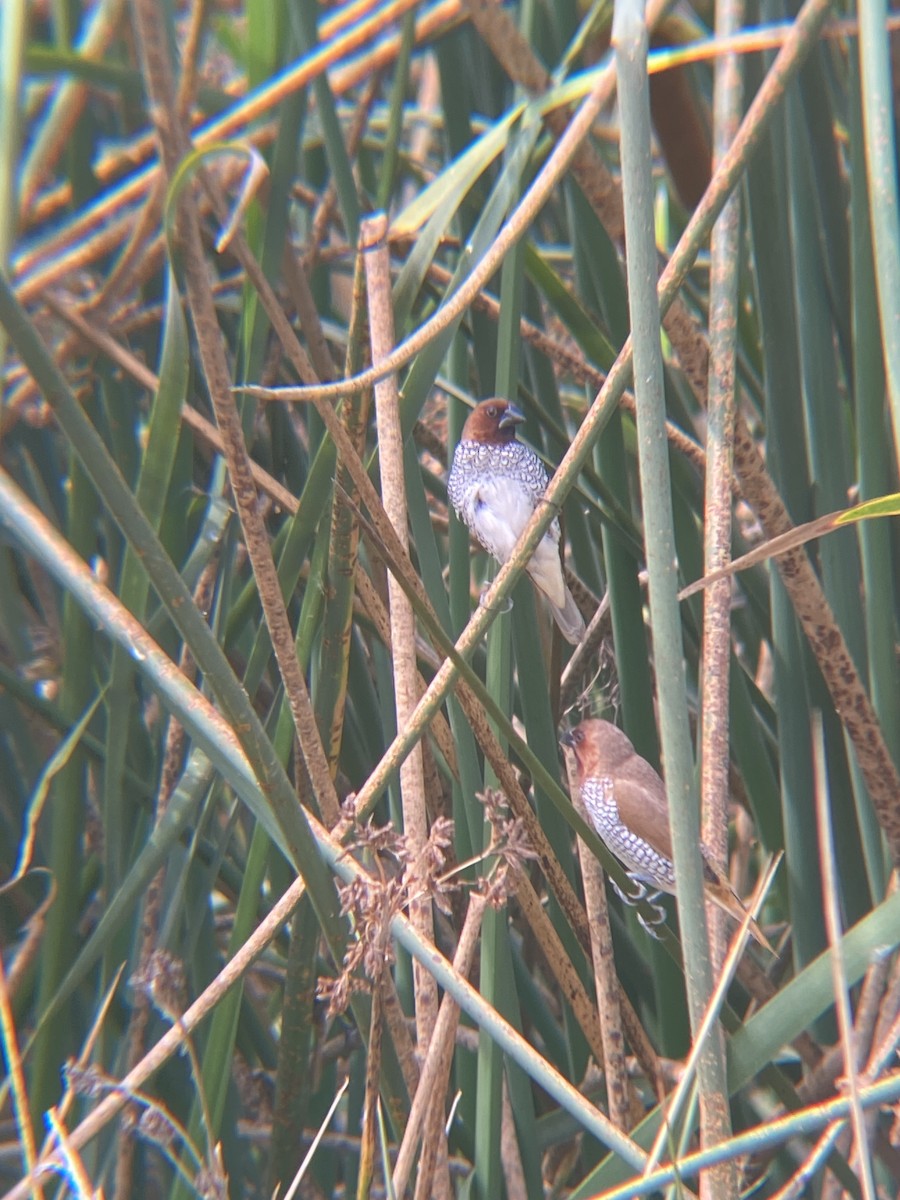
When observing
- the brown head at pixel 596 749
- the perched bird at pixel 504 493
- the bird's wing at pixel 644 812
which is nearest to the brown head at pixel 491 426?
the perched bird at pixel 504 493

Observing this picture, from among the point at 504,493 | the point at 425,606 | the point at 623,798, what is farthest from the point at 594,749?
the point at 425,606

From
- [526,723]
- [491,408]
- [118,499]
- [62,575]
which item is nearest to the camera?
[118,499]

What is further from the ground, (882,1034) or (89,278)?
(89,278)

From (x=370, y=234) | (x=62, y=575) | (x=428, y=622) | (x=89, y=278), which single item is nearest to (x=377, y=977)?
(x=428, y=622)

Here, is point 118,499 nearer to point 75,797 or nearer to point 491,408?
point 75,797

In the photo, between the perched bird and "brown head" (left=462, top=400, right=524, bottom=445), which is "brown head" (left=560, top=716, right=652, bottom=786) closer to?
the perched bird

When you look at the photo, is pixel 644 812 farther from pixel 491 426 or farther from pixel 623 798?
pixel 491 426

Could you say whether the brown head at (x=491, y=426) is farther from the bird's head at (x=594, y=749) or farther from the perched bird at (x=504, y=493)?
the bird's head at (x=594, y=749)
